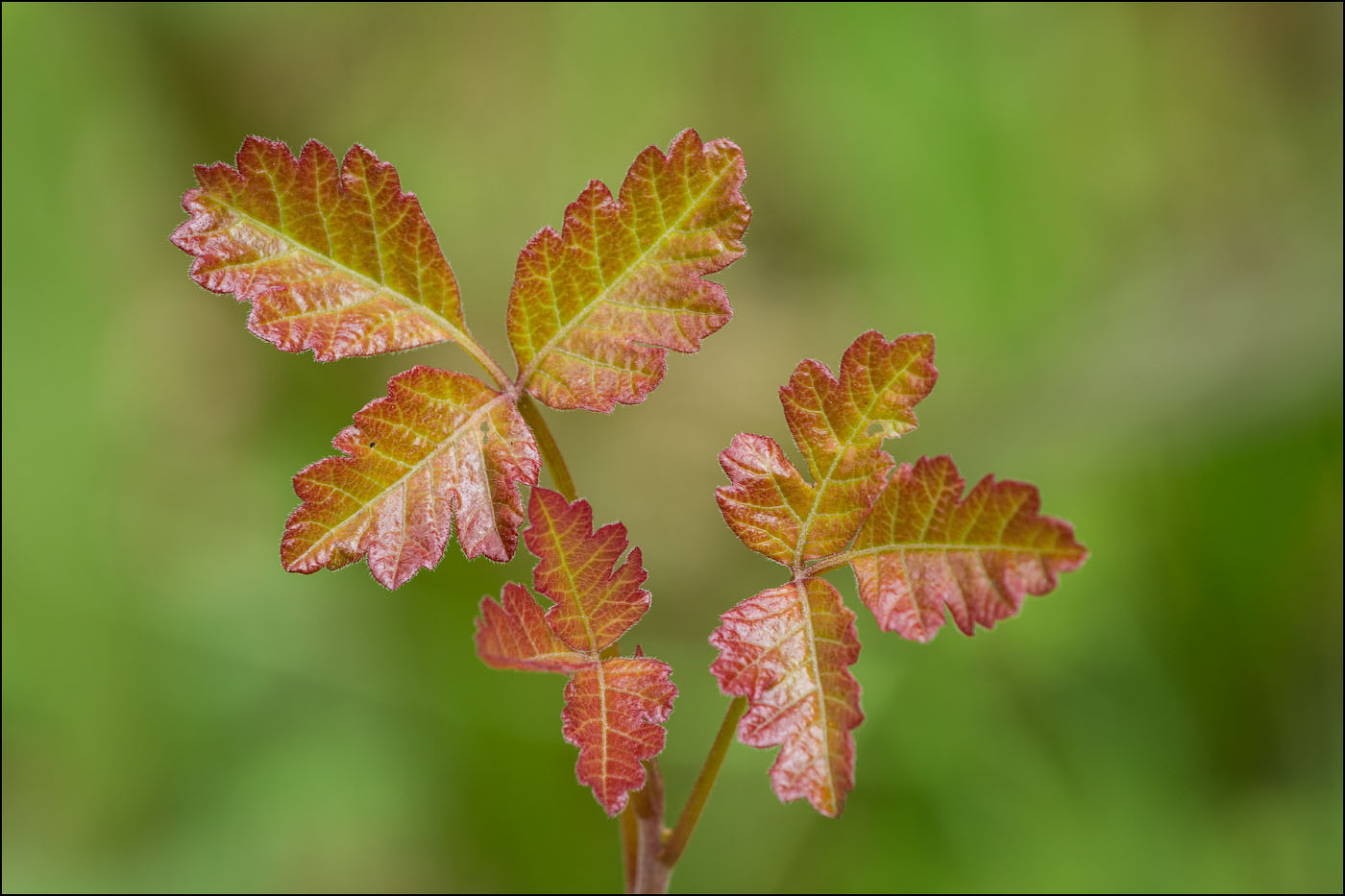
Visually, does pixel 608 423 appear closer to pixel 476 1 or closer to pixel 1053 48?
pixel 476 1

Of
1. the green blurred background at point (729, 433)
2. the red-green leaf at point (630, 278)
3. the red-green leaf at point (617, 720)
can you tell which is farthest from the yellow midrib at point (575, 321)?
the green blurred background at point (729, 433)

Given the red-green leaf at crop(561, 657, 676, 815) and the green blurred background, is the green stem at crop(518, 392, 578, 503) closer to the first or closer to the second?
the red-green leaf at crop(561, 657, 676, 815)

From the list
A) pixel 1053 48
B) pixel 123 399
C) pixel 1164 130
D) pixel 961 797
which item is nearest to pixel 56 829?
pixel 123 399

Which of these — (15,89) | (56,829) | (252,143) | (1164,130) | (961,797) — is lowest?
(961,797)

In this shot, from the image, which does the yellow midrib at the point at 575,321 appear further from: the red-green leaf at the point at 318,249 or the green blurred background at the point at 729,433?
the green blurred background at the point at 729,433

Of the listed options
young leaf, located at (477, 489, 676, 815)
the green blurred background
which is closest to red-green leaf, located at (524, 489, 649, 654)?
young leaf, located at (477, 489, 676, 815)

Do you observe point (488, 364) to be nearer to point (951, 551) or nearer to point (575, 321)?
point (575, 321)
